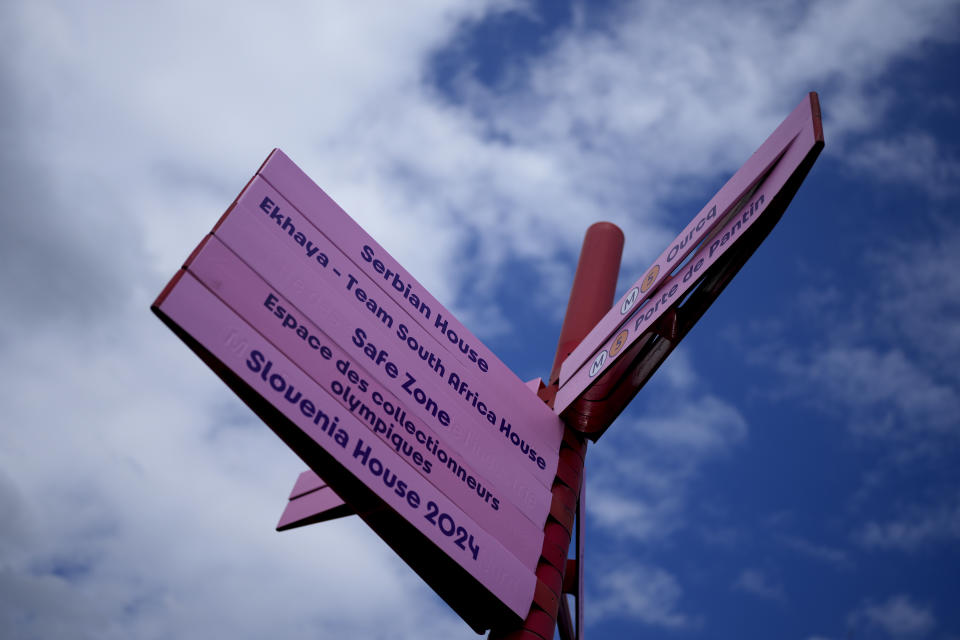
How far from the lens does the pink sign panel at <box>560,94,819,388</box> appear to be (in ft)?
13.0

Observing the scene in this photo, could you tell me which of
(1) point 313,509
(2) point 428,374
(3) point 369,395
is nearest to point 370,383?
(3) point 369,395

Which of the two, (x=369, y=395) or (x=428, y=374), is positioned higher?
(x=428, y=374)

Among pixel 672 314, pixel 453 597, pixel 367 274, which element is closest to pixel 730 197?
pixel 672 314

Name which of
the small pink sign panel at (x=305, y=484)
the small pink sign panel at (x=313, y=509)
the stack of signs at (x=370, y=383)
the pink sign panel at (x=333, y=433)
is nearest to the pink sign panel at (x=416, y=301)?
the stack of signs at (x=370, y=383)

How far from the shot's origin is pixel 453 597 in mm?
4012

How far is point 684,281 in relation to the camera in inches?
171

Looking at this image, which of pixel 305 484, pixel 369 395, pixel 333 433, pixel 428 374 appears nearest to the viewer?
pixel 333 433

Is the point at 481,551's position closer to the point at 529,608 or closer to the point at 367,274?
the point at 529,608

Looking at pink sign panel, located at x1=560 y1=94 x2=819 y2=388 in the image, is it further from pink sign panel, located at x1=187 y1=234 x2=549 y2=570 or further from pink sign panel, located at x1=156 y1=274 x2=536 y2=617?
pink sign panel, located at x1=156 y1=274 x2=536 y2=617

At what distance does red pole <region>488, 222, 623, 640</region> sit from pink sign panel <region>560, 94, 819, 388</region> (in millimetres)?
406

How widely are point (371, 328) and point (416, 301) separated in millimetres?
514

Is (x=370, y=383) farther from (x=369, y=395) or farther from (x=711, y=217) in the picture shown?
(x=711, y=217)

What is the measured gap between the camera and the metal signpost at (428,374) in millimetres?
3443

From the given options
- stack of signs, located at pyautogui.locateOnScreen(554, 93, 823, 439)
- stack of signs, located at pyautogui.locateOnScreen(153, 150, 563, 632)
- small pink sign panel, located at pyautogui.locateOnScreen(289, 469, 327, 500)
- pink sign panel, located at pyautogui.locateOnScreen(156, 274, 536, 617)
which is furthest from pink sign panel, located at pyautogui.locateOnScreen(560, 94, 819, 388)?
small pink sign panel, located at pyautogui.locateOnScreen(289, 469, 327, 500)
